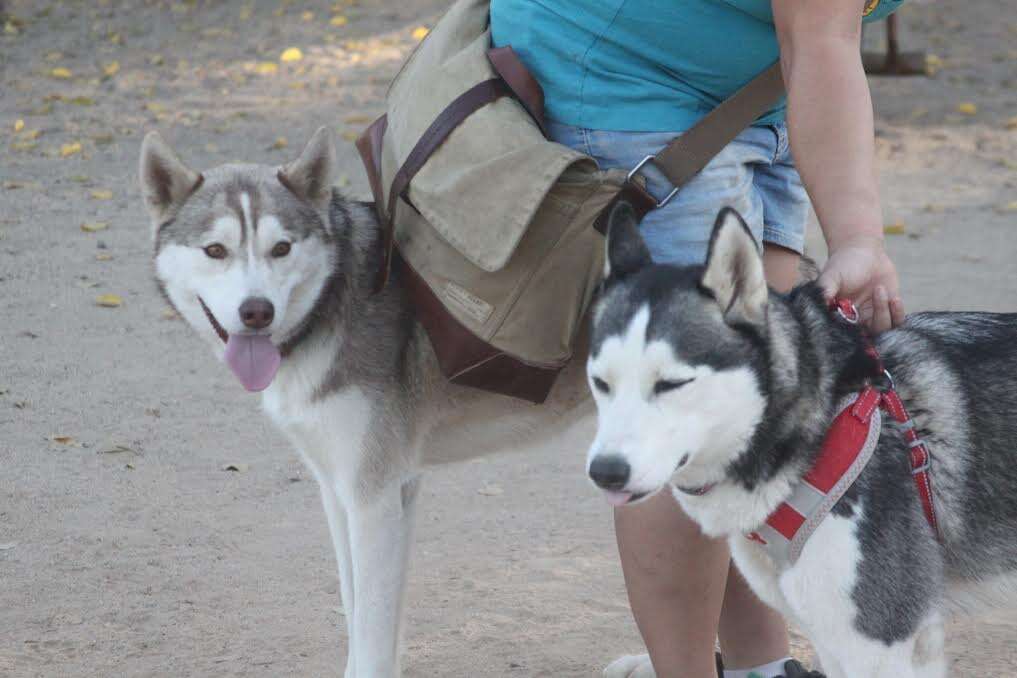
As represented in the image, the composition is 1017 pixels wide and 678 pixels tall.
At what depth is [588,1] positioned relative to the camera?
9.45 feet

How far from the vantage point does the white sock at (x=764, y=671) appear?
3.45m

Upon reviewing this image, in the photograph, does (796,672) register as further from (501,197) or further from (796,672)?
(501,197)

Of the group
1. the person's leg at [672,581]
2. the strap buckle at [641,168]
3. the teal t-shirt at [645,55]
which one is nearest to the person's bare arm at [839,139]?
the teal t-shirt at [645,55]

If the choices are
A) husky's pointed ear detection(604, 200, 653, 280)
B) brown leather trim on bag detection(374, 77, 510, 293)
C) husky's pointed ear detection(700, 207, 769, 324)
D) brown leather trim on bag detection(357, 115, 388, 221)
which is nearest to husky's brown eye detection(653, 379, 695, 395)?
husky's pointed ear detection(700, 207, 769, 324)

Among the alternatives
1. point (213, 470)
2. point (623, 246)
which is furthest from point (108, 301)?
point (623, 246)

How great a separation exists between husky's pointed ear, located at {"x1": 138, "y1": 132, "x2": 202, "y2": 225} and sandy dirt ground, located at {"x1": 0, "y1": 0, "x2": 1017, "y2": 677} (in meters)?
1.27

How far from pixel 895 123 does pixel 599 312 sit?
862 cm

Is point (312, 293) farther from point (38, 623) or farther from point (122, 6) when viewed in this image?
point (122, 6)

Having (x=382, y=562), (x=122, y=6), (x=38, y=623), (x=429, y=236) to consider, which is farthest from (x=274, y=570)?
(x=122, y=6)

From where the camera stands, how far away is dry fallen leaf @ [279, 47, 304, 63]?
12173 millimetres

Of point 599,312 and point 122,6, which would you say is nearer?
point 599,312

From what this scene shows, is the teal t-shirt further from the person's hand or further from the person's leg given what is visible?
the person's leg

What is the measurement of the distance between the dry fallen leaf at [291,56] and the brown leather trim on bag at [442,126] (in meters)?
9.38

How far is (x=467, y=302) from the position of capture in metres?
3.08
